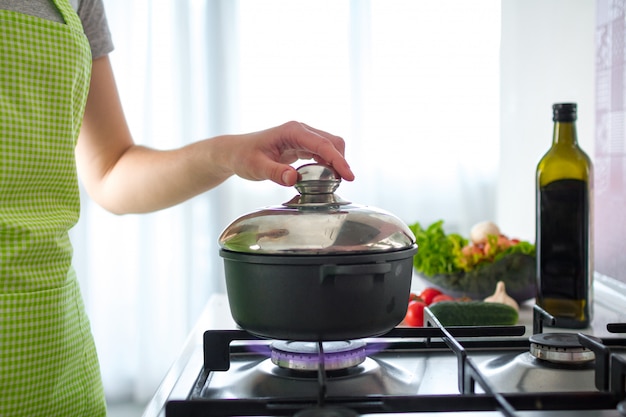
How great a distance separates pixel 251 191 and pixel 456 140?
817 millimetres

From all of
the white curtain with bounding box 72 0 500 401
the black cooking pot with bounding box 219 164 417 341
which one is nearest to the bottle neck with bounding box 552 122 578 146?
the black cooking pot with bounding box 219 164 417 341

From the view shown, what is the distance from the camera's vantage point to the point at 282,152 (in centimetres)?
83

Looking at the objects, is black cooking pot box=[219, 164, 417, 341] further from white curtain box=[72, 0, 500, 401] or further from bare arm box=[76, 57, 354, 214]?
white curtain box=[72, 0, 500, 401]

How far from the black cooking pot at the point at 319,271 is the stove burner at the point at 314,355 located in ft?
0.24

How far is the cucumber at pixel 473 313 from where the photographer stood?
0.94 m

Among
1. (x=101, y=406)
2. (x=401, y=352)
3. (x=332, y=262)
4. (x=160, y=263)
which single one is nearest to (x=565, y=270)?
(x=401, y=352)

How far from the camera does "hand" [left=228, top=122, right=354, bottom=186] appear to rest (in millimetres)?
729

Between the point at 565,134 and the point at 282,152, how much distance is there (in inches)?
17.7

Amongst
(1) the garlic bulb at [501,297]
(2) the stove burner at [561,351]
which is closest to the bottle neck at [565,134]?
(1) the garlic bulb at [501,297]

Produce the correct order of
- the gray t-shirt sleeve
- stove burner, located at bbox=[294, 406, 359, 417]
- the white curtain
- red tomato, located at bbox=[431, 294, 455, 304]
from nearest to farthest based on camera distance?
stove burner, located at bbox=[294, 406, 359, 417]
the gray t-shirt sleeve
red tomato, located at bbox=[431, 294, 455, 304]
the white curtain

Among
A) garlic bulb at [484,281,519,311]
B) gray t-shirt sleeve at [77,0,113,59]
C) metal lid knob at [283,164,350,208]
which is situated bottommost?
garlic bulb at [484,281,519,311]

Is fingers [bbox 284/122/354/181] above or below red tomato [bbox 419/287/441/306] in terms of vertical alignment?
above

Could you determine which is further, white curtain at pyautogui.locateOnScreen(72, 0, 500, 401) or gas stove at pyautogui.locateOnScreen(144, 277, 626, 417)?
white curtain at pyautogui.locateOnScreen(72, 0, 500, 401)

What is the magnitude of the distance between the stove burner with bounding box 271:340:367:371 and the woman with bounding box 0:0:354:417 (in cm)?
18
